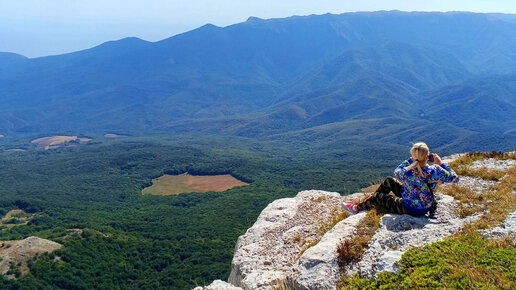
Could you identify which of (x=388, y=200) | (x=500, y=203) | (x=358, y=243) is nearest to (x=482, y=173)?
(x=500, y=203)

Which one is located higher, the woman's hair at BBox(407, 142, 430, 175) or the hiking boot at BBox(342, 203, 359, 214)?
the woman's hair at BBox(407, 142, 430, 175)

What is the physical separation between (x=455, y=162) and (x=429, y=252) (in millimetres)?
11515

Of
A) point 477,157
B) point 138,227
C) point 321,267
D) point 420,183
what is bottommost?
point 138,227

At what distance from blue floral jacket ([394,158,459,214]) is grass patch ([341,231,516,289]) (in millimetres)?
2157

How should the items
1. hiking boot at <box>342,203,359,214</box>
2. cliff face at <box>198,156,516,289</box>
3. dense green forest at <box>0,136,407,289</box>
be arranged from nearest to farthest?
cliff face at <box>198,156,516,289</box> < hiking boot at <box>342,203,359,214</box> < dense green forest at <box>0,136,407,289</box>

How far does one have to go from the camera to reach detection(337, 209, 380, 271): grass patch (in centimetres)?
1086

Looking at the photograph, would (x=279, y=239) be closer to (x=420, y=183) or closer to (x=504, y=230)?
(x=420, y=183)

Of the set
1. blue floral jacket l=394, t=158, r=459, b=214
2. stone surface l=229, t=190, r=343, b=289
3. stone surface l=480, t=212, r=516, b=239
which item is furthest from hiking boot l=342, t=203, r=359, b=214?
stone surface l=480, t=212, r=516, b=239

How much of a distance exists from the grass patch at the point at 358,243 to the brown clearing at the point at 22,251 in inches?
3105

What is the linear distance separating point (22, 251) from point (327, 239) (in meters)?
81.8

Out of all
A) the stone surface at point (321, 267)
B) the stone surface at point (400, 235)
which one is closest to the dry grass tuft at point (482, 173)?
the stone surface at point (400, 235)

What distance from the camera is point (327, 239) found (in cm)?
1235

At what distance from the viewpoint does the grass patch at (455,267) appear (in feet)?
27.4

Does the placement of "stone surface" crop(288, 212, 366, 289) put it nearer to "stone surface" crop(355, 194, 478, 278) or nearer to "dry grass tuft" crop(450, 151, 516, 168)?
"stone surface" crop(355, 194, 478, 278)
